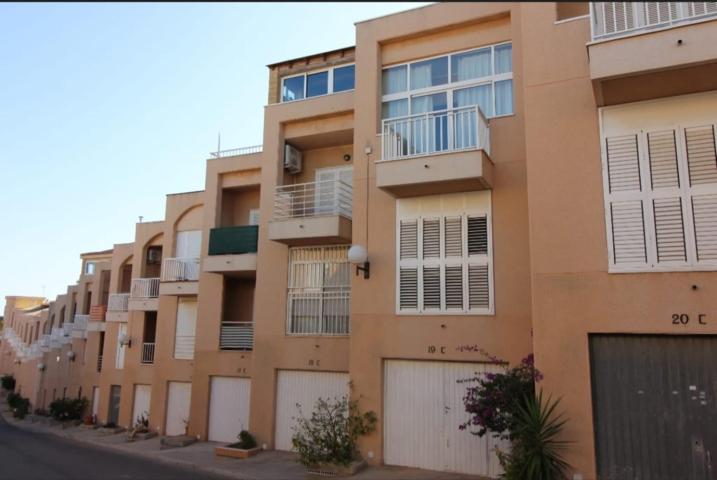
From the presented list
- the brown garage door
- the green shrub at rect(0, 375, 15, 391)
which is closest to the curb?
the brown garage door

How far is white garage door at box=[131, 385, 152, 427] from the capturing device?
2122cm

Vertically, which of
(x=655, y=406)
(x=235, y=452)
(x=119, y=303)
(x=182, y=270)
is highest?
(x=182, y=270)

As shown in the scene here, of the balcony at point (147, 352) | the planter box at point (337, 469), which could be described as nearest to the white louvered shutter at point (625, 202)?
the planter box at point (337, 469)

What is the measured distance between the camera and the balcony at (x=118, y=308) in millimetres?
23500

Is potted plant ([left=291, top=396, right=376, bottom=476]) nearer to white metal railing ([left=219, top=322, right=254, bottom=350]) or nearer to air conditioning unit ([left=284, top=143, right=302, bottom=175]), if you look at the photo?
white metal railing ([left=219, top=322, right=254, bottom=350])

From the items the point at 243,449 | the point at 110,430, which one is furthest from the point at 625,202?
the point at 110,430

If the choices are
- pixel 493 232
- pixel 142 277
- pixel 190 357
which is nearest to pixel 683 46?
pixel 493 232

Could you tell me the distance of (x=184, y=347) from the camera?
19.2 meters

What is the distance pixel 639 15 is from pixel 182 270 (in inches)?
620

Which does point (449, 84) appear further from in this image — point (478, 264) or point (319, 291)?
point (319, 291)

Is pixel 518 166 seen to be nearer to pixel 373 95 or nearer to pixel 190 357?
pixel 373 95

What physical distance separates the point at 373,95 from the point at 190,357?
11.2m

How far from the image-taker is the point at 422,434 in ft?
37.8

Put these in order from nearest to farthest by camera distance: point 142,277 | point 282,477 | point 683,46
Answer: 1. point 683,46
2. point 282,477
3. point 142,277
